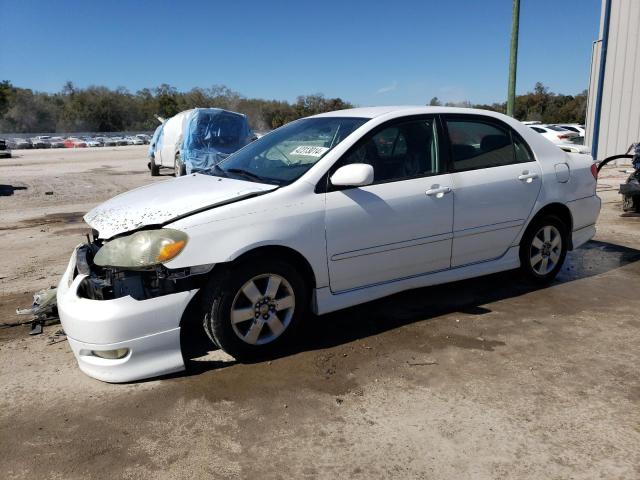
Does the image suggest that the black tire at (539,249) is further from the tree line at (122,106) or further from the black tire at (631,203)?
the tree line at (122,106)

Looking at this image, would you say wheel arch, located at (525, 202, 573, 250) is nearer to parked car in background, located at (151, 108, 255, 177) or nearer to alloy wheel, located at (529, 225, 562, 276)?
alloy wheel, located at (529, 225, 562, 276)

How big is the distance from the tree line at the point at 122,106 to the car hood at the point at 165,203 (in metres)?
75.0

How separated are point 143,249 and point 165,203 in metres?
0.48

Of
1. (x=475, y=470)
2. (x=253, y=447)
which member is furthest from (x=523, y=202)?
(x=253, y=447)

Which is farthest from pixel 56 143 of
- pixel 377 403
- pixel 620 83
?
pixel 377 403

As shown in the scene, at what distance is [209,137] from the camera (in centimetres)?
1450

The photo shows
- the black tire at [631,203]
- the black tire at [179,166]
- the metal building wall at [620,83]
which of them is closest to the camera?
the black tire at [631,203]

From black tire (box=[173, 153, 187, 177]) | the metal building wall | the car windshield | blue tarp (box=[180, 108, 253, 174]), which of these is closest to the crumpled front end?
the car windshield

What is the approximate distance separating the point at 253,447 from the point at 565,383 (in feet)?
6.27

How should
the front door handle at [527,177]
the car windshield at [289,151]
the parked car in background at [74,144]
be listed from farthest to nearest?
the parked car in background at [74,144]
the front door handle at [527,177]
the car windshield at [289,151]

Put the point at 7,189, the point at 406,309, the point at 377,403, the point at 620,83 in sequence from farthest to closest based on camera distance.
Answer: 1. the point at 620,83
2. the point at 7,189
3. the point at 406,309
4. the point at 377,403

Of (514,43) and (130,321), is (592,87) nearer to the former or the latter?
(514,43)

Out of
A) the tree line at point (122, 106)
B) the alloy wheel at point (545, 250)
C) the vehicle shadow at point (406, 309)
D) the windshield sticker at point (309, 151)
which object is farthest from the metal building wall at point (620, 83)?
the tree line at point (122, 106)

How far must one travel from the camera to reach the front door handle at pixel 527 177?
470cm
